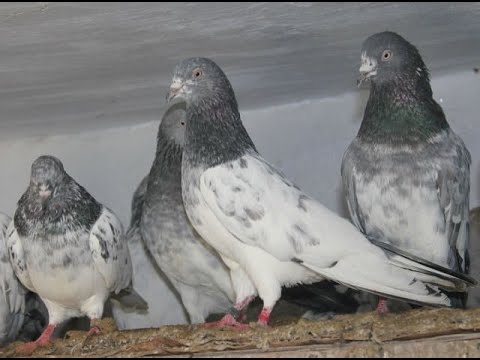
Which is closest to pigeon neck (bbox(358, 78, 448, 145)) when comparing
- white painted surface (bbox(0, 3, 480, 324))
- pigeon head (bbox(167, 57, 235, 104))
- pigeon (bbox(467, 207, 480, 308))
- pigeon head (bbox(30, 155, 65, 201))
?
white painted surface (bbox(0, 3, 480, 324))

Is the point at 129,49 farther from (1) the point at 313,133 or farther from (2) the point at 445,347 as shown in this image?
(2) the point at 445,347

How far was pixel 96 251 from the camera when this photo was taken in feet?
14.8

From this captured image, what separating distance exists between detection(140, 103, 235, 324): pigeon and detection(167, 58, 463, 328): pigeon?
73cm

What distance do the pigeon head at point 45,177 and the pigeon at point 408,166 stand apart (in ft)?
4.67

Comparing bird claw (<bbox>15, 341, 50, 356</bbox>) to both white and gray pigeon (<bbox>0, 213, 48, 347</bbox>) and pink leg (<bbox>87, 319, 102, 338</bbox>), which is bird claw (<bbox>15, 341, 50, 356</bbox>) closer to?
pink leg (<bbox>87, 319, 102, 338</bbox>)

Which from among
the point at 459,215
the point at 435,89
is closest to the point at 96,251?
the point at 459,215

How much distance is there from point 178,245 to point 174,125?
2.57ft

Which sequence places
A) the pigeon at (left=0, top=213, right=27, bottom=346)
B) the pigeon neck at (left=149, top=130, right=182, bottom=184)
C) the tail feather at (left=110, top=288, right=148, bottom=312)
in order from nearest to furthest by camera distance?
1. the pigeon at (left=0, top=213, right=27, bottom=346)
2. the tail feather at (left=110, top=288, right=148, bottom=312)
3. the pigeon neck at (left=149, top=130, right=182, bottom=184)

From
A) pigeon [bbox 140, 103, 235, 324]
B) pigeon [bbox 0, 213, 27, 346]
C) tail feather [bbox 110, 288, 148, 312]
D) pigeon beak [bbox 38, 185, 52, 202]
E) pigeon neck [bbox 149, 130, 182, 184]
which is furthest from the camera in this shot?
pigeon neck [bbox 149, 130, 182, 184]

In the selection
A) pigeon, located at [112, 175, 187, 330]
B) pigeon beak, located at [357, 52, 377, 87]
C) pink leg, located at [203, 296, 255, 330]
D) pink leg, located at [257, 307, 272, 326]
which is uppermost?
pigeon beak, located at [357, 52, 377, 87]

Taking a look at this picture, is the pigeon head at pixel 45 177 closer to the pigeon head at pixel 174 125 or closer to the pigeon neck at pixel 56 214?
the pigeon neck at pixel 56 214

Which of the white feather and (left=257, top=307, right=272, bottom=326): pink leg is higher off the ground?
the white feather

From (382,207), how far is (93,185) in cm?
198

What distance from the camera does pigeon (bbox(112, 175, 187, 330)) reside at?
18.2 ft
